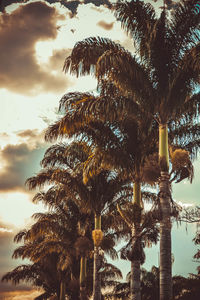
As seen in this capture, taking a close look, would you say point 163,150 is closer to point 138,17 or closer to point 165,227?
point 165,227

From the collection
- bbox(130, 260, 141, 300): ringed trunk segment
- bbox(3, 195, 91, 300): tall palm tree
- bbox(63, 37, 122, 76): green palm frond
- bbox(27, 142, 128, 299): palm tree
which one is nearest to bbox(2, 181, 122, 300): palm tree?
bbox(3, 195, 91, 300): tall palm tree

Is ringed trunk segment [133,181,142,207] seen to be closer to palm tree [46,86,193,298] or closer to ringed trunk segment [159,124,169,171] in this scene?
palm tree [46,86,193,298]

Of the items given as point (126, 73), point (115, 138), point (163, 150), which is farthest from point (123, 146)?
point (126, 73)

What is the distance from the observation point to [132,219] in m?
12.6

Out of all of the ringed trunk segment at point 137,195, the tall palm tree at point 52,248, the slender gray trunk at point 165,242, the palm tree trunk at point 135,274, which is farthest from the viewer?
the tall palm tree at point 52,248

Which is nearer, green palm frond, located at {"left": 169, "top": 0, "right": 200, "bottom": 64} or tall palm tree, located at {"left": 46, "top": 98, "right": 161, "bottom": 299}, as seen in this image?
green palm frond, located at {"left": 169, "top": 0, "right": 200, "bottom": 64}

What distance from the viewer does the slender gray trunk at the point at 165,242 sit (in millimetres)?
9141

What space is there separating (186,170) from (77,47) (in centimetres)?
490

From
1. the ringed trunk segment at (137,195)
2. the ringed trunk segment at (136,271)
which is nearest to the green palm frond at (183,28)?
the ringed trunk segment at (137,195)

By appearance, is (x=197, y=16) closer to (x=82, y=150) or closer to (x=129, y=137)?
(x=129, y=137)

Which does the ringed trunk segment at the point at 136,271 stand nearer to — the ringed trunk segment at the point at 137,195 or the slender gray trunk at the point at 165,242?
the ringed trunk segment at the point at 137,195

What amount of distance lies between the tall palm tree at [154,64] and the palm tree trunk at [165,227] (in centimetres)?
4

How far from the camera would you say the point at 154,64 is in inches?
437

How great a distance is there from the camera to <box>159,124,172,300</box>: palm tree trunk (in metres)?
9.16
